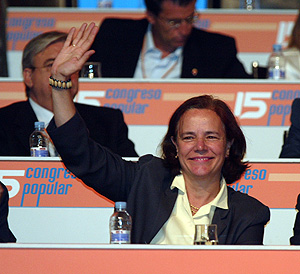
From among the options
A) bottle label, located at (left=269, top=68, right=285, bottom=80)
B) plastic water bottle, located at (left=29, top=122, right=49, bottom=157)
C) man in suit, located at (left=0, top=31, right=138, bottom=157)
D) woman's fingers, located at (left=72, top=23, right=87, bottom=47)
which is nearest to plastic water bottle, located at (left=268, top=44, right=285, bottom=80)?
bottle label, located at (left=269, top=68, right=285, bottom=80)

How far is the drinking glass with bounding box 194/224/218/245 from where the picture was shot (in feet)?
8.61

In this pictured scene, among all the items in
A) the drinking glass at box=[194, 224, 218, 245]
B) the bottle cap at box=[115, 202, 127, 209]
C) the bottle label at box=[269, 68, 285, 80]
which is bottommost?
the drinking glass at box=[194, 224, 218, 245]

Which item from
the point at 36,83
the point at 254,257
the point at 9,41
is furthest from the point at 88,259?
the point at 9,41

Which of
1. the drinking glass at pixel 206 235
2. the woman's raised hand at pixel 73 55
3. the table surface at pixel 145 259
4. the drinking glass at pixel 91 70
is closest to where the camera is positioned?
the table surface at pixel 145 259

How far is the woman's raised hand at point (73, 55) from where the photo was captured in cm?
278

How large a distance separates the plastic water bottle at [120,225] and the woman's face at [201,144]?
1.08 ft

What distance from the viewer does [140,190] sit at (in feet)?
9.81

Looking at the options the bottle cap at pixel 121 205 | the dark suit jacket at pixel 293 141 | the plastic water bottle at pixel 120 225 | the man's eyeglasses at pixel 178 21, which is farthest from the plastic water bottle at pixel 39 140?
the man's eyeglasses at pixel 178 21

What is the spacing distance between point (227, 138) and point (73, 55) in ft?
2.44

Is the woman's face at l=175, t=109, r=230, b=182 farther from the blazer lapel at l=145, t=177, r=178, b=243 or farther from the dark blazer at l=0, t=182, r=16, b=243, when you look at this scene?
the dark blazer at l=0, t=182, r=16, b=243

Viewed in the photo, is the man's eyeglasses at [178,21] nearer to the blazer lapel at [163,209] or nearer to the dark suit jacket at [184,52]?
the dark suit jacket at [184,52]

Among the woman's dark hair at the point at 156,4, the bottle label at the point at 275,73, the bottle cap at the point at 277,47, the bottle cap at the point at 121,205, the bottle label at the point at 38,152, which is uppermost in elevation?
the woman's dark hair at the point at 156,4

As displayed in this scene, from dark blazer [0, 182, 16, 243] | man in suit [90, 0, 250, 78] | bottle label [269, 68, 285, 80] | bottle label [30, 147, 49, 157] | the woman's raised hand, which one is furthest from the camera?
bottle label [269, 68, 285, 80]

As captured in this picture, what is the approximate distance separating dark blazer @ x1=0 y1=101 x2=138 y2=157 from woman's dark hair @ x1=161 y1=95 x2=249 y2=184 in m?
0.74
